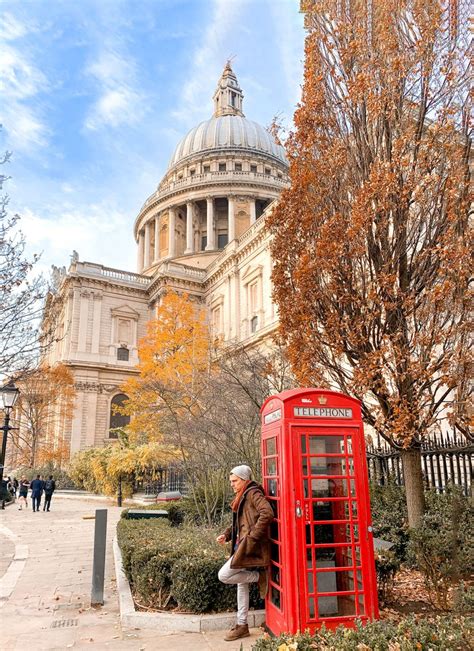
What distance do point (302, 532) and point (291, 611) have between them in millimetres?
705

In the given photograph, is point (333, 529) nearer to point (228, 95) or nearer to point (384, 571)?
point (384, 571)

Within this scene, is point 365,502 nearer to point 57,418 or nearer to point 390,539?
point 390,539

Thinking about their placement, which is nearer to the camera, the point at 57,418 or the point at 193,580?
the point at 193,580

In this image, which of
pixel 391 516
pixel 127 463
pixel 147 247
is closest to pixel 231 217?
pixel 147 247

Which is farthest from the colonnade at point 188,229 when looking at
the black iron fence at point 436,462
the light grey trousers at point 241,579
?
the light grey trousers at point 241,579

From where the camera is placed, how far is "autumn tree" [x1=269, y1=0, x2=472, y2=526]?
22.6 ft

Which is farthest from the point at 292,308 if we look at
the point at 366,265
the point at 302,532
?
the point at 302,532

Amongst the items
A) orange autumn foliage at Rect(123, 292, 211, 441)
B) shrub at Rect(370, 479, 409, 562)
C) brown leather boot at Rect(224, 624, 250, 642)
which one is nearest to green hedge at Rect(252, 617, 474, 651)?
brown leather boot at Rect(224, 624, 250, 642)

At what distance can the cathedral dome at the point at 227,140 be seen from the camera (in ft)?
205

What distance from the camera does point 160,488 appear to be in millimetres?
21297

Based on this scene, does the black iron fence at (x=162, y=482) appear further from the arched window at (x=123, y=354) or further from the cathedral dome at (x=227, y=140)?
the cathedral dome at (x=227, y=140)

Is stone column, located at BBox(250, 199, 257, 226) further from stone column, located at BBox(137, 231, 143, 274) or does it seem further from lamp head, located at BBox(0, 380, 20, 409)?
lamp head, located at BBox(0, 380, 20, 409)

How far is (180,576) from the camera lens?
5.98 metres

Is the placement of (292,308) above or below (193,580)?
above
